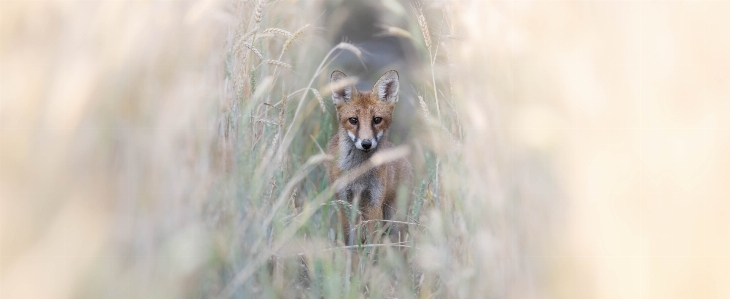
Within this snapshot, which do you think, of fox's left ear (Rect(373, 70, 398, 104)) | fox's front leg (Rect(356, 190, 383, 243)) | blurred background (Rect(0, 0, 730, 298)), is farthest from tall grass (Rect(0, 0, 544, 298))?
fox's left ear (Rect(373, 70, 398, 104))

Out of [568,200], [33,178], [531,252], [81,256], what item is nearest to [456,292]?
[531,252]

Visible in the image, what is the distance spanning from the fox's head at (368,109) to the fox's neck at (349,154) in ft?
0.22

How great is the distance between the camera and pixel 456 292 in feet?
9.17

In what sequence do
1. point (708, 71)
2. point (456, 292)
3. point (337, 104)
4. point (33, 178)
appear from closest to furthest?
point (33, 178), point (708, 71), point (456, 292), point (337, 104)

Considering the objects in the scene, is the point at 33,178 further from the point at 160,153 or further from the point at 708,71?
the point at 708,71

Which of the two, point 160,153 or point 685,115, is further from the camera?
point 160,153

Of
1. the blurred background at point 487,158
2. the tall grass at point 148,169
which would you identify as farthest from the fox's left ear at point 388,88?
the blurred background at point 487,158

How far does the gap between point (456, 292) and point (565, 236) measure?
975mm

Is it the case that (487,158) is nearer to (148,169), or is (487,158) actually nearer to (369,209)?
(148,169)

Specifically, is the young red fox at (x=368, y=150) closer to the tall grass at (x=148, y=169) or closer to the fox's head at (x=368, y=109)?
the fox's head at (x=368, y=109)

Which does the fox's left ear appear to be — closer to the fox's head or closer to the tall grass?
the fox's head

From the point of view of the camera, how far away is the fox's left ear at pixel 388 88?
612cm

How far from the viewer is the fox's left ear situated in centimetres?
612

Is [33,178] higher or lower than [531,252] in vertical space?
higher
